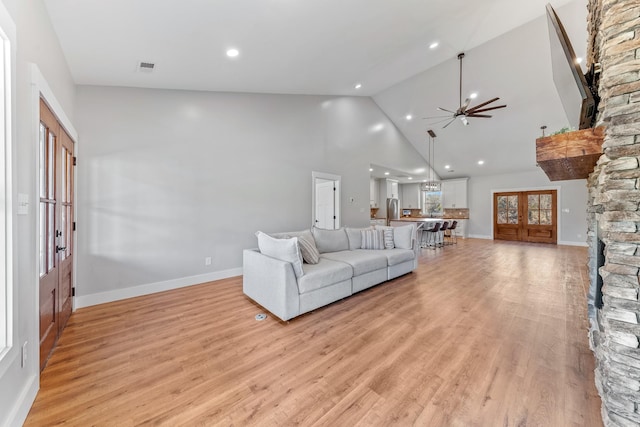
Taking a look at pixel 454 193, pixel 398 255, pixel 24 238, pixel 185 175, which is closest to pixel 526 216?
pixel 454 193

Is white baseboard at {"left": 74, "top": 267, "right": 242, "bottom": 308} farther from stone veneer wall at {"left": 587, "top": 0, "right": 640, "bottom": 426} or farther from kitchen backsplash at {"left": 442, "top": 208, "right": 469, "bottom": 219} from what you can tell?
kitchen backsplash at {"left": 442, "top": 208, "right": 469, "bottom": 219}

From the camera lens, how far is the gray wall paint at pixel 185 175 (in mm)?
3111

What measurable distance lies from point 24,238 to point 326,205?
4.97 meters

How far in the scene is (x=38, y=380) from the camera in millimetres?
1626

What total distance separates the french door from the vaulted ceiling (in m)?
0.89

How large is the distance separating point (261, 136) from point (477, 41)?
4.34 m

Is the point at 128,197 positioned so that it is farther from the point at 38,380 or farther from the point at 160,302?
the point at 38,380

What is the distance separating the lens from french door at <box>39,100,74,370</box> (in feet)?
6.34

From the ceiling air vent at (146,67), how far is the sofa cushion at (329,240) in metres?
2.93

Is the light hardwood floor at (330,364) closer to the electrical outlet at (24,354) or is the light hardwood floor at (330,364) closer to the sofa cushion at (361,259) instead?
the electrical outlet at (24,354)

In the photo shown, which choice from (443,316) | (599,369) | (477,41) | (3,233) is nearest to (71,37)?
(3,233)

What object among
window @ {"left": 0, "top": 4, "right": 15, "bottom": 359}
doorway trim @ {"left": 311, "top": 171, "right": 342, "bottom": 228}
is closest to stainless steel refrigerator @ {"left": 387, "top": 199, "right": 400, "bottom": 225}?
doorway trim @ {"left": 311, "top": 171, "right": 342, "bottom": 228}

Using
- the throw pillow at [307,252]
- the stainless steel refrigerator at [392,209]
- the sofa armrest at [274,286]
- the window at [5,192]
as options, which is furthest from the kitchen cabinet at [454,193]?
the window at [5,192]

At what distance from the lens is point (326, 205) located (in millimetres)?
6039
